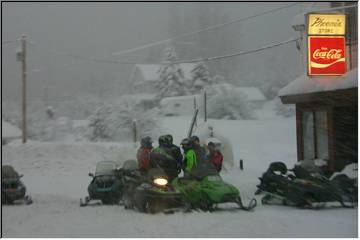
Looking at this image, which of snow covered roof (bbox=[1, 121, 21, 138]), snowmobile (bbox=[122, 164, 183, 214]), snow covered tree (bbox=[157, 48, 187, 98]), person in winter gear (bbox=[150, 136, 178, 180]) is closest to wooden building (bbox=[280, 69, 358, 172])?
snow covered tree (bbox=[157, 48, 187, 98])

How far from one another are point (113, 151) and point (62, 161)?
49.3 inches

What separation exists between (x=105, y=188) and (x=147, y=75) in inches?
112

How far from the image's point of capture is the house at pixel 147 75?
1130 centimetres

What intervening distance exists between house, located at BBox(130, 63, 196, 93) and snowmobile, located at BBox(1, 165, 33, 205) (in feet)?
10.8

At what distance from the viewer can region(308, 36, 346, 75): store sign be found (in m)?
11.1

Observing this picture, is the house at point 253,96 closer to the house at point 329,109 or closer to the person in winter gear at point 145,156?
the house at point 329,109

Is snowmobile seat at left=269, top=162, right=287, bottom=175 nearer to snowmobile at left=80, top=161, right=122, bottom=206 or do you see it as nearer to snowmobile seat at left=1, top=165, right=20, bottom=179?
snowmobile at left=80, top=161, right=122, bottom=206

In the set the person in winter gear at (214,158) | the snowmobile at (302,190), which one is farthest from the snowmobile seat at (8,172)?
the snowmobile at (302,190)

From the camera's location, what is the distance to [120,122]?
530 inches

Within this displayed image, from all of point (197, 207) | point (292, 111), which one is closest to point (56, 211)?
point (197, 207)

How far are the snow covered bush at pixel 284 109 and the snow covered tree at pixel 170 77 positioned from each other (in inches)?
119

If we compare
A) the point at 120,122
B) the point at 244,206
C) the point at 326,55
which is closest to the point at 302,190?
the point at 244,206

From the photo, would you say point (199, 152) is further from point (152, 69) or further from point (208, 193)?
point (152, 69)

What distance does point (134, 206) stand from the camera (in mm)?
9305
